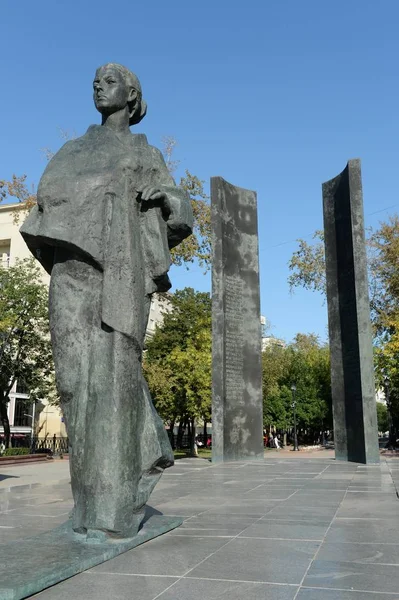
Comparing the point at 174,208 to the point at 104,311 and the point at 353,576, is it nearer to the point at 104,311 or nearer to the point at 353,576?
the point at 104,311

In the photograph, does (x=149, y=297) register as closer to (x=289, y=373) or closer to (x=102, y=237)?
(x=102, y=237)

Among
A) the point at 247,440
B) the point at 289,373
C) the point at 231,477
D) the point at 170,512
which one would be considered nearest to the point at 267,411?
the point at 289,373

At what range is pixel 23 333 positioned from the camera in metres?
29.1

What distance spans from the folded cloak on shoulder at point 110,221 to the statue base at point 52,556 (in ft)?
4.94

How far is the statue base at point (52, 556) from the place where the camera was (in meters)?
3.11

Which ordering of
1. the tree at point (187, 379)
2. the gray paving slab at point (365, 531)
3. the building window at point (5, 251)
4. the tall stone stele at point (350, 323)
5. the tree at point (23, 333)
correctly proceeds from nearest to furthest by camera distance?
the gray paving slab at point (365, 531)
the tall stone stele at point (350, 323)
the tree at point (23, 333)
the tree at point (187, 379)
the building window at point (5, 251)

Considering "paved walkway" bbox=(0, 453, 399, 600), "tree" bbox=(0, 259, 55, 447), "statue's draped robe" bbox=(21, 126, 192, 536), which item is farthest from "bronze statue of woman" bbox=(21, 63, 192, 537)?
"tree" bbox=(0, 259, 55, 447)

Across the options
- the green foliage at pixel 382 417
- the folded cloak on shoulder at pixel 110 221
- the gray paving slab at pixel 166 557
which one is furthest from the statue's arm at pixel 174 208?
the green foliage at pixel 382 417

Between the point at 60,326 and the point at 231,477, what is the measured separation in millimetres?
7071

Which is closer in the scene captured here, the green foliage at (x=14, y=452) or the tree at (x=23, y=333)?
the green foliage at (x=14, y=452)

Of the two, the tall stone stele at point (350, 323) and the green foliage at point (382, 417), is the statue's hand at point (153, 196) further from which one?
the green foliage at point (382, 417)

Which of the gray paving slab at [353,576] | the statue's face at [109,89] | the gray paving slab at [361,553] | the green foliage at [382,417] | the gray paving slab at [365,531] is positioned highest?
the statue's face at [109,89]

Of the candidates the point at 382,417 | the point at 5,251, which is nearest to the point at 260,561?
the point at 5,251

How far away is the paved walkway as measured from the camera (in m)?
3.16
